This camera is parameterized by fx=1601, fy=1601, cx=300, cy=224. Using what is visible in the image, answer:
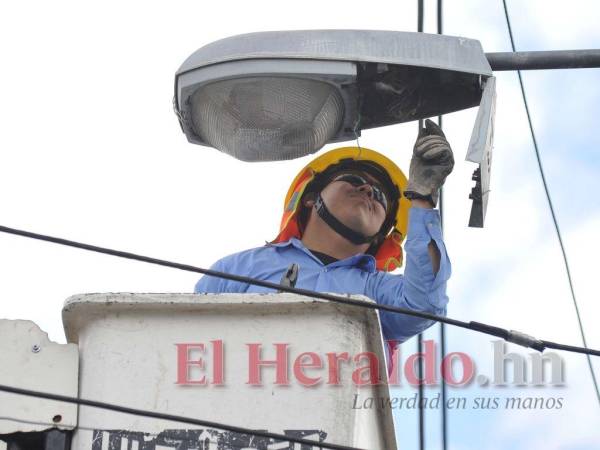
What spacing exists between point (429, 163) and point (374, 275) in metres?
0.73

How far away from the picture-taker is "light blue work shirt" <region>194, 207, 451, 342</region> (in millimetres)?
5988

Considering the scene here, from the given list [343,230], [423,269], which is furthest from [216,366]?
[343,230]

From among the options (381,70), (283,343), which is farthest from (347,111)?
(283,343)

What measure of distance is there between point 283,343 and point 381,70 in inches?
42.0

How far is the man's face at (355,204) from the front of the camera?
21.9 ft

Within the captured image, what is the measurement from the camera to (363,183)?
22.2 ft

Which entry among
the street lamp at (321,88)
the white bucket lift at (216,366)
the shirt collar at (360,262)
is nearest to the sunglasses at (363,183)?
the shirt collar at (360,262)

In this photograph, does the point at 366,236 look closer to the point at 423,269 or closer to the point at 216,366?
the point at 423,269

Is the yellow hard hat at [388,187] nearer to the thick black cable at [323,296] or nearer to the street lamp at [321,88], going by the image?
the street lamp at [321,88]

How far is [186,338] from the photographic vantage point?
4793mm

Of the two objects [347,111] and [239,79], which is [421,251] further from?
[239,79]

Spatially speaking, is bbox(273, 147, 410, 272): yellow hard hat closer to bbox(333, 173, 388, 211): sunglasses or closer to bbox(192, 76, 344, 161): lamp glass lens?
bbox(333, 173, 388, 211): sunglasses

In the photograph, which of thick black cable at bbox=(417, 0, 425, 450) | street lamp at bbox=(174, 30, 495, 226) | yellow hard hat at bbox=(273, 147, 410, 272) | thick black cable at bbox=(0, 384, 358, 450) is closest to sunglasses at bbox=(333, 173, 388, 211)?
yellow hard hat at bbox=(273, 147, 410, 272)

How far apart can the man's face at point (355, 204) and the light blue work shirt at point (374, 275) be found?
0.20 meters
